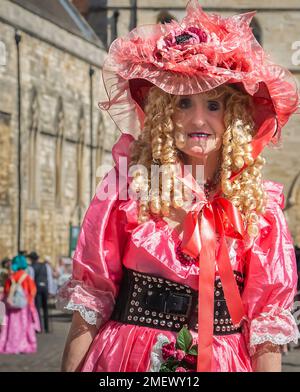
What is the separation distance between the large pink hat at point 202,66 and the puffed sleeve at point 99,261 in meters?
0.42

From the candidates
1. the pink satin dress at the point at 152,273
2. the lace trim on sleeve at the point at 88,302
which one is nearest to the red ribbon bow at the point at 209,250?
the pink satin dress at the point at 152,273

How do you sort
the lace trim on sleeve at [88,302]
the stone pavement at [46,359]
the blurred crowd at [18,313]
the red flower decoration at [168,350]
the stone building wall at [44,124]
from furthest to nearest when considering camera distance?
the stone building wall at [44,124] < the blurred crowd at [18,313] < the stone pavement at [46,359] < the lace trim on sleeve at [88,302] < the red flower decoration at [168,350]

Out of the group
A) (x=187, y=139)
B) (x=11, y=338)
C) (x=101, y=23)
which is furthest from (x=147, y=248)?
(x=101, y=23)

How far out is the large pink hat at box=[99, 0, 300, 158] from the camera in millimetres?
3836

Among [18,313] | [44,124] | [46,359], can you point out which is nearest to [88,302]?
[46,359]

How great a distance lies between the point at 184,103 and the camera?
394 cm

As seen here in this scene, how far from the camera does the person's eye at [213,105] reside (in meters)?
3.93

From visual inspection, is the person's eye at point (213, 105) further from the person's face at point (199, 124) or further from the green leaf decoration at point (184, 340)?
the green leaf decoration at point (184, 340)

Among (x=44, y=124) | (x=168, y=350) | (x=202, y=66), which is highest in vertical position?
(x=44, y=124)

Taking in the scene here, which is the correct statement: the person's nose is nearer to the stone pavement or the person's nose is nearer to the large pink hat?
the large pink hat

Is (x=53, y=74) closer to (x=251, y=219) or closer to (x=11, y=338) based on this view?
(x=11, y=338)

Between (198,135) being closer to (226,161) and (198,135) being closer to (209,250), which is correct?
(226,161)

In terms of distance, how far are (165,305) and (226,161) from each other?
567 millimetres

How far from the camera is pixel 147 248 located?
3.79 m
